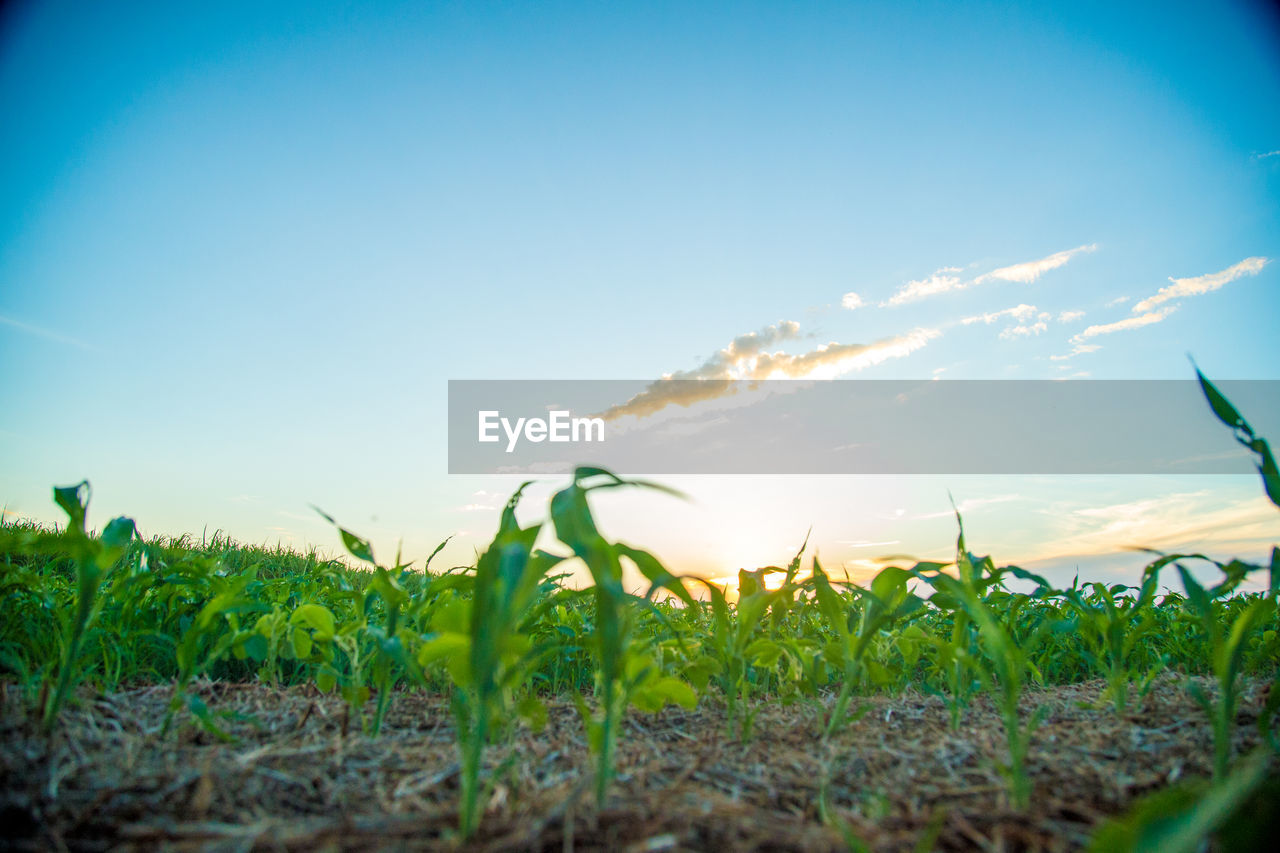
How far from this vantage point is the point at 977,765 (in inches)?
72.5

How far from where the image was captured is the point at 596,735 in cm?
158

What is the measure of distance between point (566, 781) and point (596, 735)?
0.20 m

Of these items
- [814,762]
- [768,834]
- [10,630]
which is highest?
[10,630]

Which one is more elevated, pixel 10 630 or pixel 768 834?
pixel 10 630

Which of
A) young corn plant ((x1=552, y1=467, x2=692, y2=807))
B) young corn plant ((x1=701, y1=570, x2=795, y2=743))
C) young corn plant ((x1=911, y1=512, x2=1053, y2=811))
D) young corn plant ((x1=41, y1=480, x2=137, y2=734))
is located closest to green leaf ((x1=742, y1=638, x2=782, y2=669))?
young corn plant ((x1=701, y1=570, x2=795, y2=743))

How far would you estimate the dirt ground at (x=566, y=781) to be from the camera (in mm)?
1286

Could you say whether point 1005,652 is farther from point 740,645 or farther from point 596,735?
point 596,735

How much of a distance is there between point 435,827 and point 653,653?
1.40 metres

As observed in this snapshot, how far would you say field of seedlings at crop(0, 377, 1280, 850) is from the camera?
1.30 m

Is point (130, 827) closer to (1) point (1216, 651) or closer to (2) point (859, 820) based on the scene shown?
(2) point (859, 820)

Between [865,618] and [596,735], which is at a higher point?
[865,618]


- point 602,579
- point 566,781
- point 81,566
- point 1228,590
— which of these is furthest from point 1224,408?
point 81,566

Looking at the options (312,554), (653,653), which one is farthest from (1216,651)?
(312,554)

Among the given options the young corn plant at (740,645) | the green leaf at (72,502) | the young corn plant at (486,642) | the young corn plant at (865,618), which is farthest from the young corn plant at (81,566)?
the young corn plant at (865,618)
